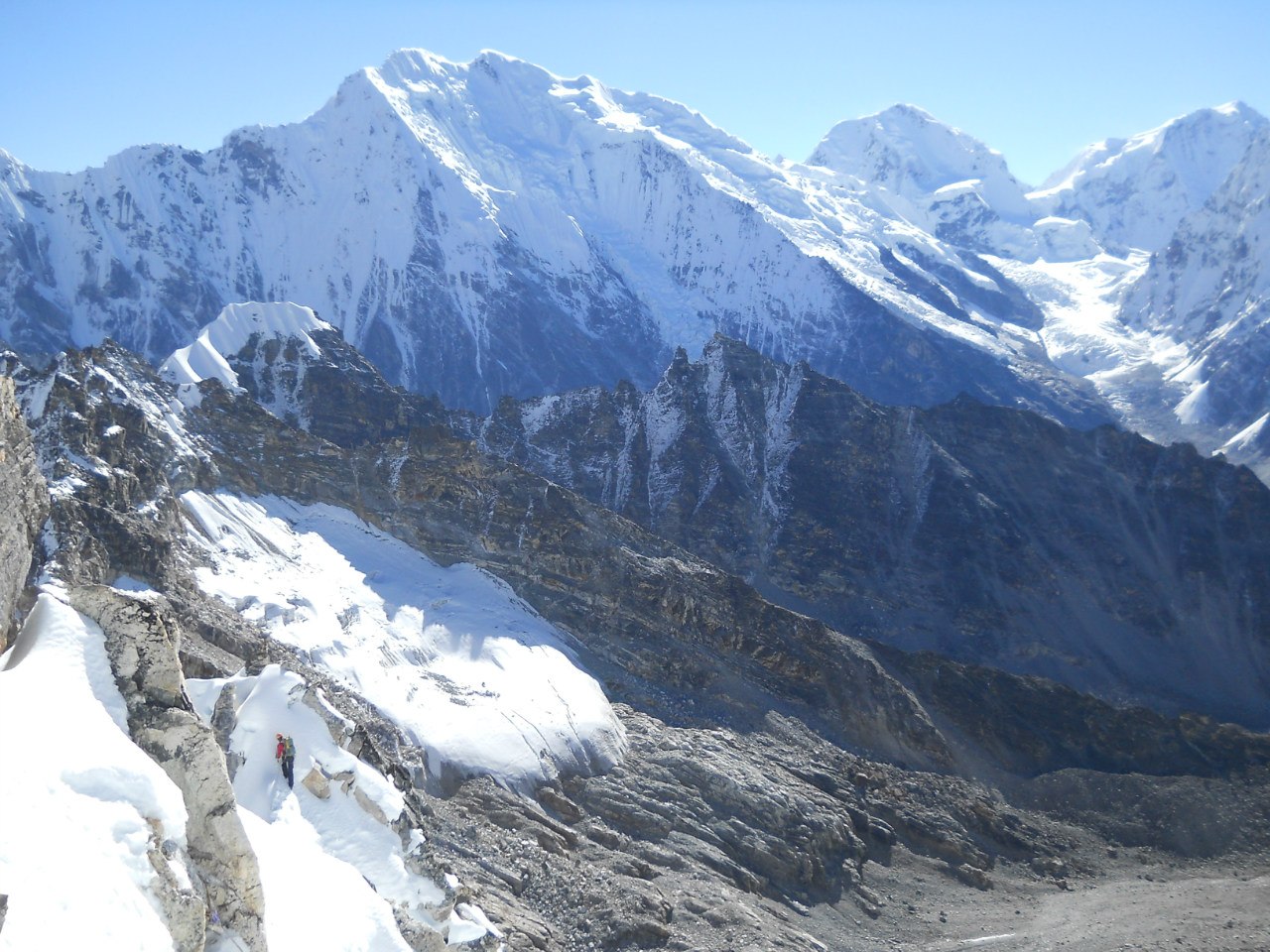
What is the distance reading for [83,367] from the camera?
79.7 metres

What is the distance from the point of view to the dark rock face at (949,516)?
11969 centimetres

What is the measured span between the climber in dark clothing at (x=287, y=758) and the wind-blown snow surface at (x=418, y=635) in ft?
95.3

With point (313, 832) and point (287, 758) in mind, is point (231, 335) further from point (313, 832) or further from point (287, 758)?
point (313, 832)

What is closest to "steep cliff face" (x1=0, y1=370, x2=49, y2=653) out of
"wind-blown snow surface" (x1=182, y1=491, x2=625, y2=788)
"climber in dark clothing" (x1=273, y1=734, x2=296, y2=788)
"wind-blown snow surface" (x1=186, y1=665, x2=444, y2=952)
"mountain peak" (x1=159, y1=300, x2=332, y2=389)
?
"wind-blown snow surface" (x1=186, y1=665, x2=444, y2=952)

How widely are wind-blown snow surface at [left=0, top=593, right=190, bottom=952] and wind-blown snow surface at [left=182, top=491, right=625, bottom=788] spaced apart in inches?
1536

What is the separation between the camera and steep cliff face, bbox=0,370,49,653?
2703cm

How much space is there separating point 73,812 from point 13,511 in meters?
Answer: 10.1

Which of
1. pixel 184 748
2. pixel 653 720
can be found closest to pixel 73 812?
pixel 184 748

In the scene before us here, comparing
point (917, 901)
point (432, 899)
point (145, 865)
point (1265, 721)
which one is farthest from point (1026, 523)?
point (145, 865)

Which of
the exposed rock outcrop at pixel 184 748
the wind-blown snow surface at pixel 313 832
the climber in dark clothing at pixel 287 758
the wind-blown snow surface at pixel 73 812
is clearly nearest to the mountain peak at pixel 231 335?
the wind-blown snow surface at pixel 313 832

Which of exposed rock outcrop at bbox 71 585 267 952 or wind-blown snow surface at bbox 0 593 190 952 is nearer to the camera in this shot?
wind-blown snow surface at bbox 0 593 190 952

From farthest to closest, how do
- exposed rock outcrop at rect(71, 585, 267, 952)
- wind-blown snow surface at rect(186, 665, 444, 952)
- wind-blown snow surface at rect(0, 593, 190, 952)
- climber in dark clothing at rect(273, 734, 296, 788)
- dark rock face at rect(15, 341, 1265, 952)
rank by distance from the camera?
dark rock face at rect(15, 341, 1265, 952) < climber in dark clothing at rect(273, 734, 296, 788) < wind-blown snow surface at rect(186, 665, 444, 952) < exposed rock outcrop at rect(71, 585, 267, 952) < wind-blown snow surface at rect(0, 593, 190, 952)

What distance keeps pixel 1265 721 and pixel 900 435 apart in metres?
51.1

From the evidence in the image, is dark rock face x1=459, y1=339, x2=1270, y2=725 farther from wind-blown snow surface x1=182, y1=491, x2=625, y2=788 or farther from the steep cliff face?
the steep cliff face
